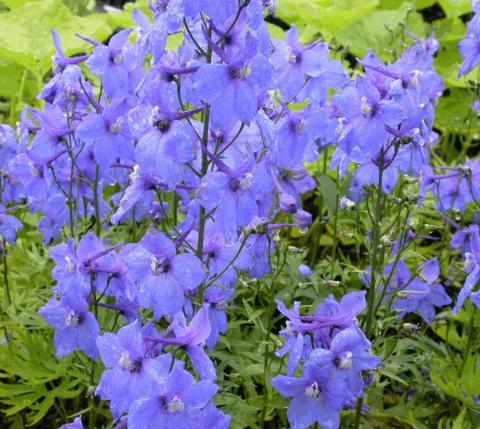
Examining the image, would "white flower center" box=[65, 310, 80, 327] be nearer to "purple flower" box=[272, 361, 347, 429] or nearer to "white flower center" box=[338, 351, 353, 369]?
"purple flower" box=[272, 361, 347, 429]

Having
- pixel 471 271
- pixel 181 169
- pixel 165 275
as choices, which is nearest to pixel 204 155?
pixel 181 169

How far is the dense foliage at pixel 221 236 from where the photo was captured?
1.36m

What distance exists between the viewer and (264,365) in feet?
6.11

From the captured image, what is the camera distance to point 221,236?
168cm

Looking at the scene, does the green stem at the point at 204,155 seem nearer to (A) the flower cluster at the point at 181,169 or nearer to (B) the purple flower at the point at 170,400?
(A) the flower cluster at the point at 181,169

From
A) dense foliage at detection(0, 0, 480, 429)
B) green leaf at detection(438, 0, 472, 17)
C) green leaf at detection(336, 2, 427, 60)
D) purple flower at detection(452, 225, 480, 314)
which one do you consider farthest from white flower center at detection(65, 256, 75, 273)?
green leaf at detection(438, 0, 472, 17)

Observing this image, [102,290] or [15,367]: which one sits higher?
A: [102,290]

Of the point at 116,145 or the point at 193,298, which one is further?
the point at 116,145

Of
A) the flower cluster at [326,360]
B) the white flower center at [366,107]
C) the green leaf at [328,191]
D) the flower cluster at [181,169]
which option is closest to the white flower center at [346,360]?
the flower cluster at [326,360]

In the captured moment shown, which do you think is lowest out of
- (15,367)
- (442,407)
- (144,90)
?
(442,407)

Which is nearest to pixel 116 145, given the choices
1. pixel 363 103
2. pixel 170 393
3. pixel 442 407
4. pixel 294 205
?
pixel 294 205

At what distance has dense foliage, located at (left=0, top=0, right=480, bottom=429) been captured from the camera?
1356 millimetres

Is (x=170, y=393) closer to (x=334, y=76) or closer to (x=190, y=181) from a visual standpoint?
(x=190, y=181)

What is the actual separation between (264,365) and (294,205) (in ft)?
1.18
